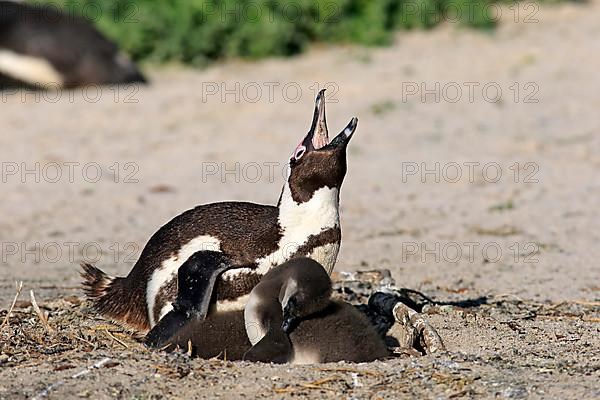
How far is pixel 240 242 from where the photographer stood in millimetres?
5043

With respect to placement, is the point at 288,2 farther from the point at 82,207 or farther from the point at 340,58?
the point at 82,207

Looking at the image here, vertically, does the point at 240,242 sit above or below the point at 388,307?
above

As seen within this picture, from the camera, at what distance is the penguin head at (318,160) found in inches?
192

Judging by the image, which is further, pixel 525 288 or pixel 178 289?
pixel 525 288

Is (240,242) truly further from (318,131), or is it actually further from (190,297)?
(318,131)

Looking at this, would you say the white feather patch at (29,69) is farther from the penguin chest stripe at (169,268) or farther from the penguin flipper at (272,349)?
the penguin flipper at (272,349)

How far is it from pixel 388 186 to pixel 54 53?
206 inches

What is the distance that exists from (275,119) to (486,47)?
2854 millimetres

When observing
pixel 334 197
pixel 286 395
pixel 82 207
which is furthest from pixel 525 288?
pixel 82 207

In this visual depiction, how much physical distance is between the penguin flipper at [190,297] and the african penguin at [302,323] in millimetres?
170

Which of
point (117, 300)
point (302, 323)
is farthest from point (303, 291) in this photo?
point (117, 300)

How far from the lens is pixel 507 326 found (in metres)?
5.39

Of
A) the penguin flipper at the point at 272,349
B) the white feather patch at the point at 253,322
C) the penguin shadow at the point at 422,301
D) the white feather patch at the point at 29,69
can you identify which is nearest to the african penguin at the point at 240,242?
the white feather patch at the point at 253,322

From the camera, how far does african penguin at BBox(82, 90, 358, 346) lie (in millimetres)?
4887
